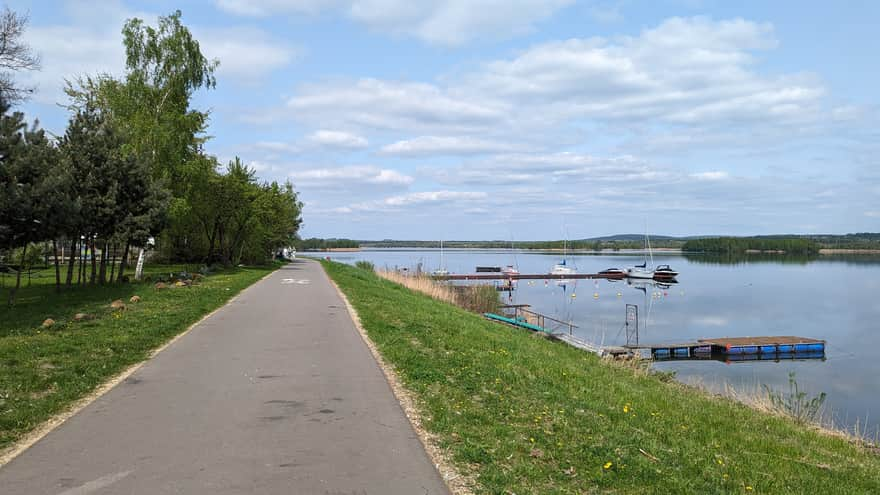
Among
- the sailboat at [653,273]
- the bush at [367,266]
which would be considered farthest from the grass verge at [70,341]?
the sailboat at [653,273]

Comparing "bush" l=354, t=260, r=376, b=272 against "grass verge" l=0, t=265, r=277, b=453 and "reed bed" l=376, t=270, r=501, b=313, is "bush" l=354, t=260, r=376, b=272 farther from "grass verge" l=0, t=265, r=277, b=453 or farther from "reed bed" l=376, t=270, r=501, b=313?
"grass verge" l=0, t=265, r=277, b=453

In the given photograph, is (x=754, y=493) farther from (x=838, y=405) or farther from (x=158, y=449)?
(x=838, y=405)

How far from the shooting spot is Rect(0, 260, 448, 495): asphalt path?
469 cm

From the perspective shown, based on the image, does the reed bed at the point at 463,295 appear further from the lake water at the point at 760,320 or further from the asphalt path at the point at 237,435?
the asphalt path at the point at 237,435

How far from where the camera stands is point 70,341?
10445 mm

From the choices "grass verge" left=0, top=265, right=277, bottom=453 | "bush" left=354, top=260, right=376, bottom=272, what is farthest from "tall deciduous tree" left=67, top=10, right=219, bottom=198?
"bush" left=354, top=260, right=376, bottom=272

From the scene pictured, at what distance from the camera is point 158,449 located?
5441 mm

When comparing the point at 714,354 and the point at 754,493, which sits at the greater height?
the point at 754,493

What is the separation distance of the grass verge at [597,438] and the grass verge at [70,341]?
407 centimetres

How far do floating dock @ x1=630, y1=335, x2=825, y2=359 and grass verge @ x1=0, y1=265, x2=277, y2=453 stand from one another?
19360 mm

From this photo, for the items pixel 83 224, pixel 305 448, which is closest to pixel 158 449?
pixel 305 448

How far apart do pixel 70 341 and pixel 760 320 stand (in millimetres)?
41162

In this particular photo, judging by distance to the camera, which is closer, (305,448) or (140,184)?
(305,448)

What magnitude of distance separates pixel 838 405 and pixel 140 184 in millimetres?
Result: 23701
